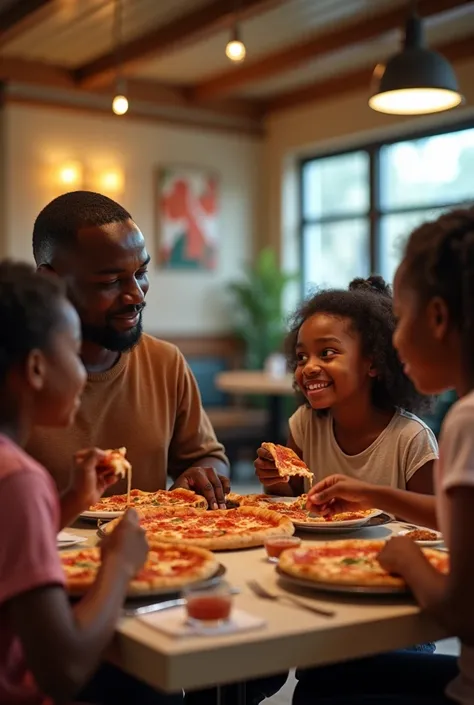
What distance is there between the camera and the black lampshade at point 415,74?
4711mm

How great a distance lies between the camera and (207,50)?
8836mm

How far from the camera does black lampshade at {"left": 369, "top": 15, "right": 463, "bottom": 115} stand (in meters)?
4.71

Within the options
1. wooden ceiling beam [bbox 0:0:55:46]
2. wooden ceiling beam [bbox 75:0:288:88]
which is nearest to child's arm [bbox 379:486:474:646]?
wooden ceiling beam [bbox 75:0:288:88]

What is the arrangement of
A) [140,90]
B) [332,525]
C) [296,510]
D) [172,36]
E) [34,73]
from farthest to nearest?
1. [140,90]
2. [34,73]
3. [172,36]
4. [296,510]
5. [332,525]

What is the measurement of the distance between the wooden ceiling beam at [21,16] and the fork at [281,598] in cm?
620

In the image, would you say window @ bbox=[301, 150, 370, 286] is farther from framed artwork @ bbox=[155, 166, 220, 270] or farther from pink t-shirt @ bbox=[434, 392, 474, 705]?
pink t-shirt @ bbox=[434, 392, 474, 705]

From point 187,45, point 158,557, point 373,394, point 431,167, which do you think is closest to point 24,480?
point 158,557

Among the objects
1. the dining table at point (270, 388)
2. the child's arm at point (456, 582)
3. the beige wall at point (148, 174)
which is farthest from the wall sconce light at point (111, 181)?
the child's arm at point (456, 582)

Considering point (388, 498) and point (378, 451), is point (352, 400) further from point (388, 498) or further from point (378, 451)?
point (388, 498)

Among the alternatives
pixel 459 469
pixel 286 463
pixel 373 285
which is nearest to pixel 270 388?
pixel 373 285

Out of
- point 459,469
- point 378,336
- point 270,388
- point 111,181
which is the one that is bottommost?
point 270,388

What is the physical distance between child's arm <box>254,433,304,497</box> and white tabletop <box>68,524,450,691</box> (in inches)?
36.6

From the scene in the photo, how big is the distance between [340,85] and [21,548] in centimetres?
896

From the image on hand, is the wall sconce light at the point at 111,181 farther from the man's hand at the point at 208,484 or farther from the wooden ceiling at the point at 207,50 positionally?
the man's hand at the point at 208,484
